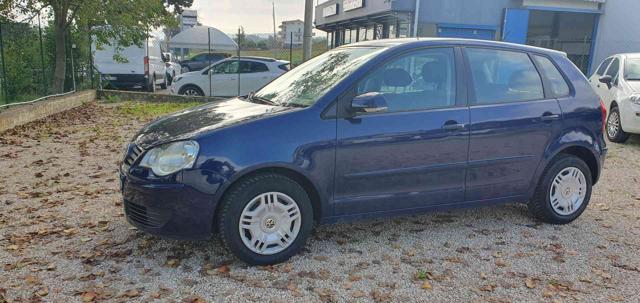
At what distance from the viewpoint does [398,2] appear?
18.3 metres

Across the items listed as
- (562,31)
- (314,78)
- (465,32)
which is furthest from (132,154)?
(562,31)

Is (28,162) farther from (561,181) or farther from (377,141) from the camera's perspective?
(561,181)

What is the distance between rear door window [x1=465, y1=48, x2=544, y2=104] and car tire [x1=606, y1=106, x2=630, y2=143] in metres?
5.69

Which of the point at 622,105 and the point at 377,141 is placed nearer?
the point at 377,141

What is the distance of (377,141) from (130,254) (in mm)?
2096

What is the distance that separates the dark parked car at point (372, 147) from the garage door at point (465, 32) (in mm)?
14490

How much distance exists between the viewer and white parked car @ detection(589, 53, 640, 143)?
8.83m

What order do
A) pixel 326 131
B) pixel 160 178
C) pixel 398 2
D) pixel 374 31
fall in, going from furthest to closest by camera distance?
pixel 374 31, pixel 398 2, pixel 326 131, pixel 160 178

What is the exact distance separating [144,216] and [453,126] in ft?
8.23

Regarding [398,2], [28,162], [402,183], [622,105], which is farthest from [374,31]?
[402,183]

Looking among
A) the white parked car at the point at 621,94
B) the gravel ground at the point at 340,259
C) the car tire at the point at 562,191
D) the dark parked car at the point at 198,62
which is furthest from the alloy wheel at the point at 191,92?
the car tire at the point at 562,191

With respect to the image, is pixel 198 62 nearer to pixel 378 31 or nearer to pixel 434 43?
pixel 378 31

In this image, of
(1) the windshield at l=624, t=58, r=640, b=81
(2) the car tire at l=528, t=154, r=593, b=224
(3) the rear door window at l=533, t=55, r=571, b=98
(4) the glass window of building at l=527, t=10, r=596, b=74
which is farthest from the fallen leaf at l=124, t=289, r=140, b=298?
(4) the glass window of building at l=527, t=10, r=596, b=74

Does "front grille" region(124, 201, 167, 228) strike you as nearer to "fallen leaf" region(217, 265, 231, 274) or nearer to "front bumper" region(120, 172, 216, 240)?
"front bumper" region(120, 172, 216, 240)
